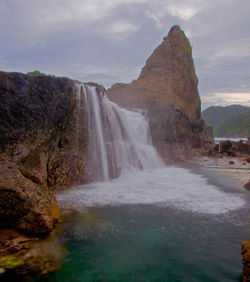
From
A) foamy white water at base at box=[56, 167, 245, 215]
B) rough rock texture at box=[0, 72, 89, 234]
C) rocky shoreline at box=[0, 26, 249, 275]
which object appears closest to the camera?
rocky shoreline at box=[0, 26, 249, 275]

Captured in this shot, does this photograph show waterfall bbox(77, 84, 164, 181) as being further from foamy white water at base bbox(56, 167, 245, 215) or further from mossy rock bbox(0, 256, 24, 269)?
mossy rock bbox(0, 256, 24, 269)

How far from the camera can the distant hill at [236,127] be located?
122 m

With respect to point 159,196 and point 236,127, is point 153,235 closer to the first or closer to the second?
point 159,196

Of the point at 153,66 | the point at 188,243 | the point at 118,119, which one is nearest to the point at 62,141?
the point at 118,119

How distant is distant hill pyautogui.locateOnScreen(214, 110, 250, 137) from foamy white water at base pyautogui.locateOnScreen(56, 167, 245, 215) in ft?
398

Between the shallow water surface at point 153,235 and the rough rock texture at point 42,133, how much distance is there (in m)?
1.15

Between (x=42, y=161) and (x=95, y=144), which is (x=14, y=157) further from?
(x=95, y=144)

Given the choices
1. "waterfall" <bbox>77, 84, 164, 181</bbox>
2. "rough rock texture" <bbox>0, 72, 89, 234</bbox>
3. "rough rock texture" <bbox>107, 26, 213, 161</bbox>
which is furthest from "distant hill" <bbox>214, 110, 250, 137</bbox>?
"rough rock texture" <bbox>0, 72, 89, 234</bbox>

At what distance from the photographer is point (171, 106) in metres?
24.0

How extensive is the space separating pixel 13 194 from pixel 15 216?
0.46m

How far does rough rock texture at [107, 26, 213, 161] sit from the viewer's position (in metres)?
22.3

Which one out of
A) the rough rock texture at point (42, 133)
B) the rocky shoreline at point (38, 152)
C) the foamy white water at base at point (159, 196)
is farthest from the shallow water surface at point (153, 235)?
the rough rock texture at point (42, 133)

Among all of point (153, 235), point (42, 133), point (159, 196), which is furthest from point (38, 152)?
point (153, 235)

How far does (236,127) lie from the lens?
13175 cm
